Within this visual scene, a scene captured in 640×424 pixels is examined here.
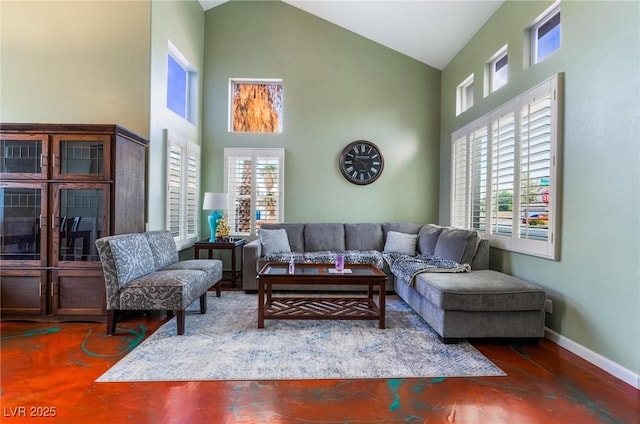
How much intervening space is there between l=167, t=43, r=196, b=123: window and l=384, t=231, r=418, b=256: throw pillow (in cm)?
357

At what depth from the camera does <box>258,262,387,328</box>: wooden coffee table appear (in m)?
3.02

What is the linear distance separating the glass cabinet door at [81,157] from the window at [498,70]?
170 inches

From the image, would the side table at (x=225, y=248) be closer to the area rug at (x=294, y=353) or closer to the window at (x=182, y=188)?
the window at (x=182, y=188)

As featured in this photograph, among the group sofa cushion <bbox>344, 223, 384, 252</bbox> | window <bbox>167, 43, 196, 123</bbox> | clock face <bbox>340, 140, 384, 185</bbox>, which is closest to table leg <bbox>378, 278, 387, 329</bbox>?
sofa cushion <bbox>344, 223, 384, 252</bbox>

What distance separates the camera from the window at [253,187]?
521cm

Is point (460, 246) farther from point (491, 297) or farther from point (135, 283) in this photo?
point (135, 283)

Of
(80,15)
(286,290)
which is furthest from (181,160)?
(286,290)

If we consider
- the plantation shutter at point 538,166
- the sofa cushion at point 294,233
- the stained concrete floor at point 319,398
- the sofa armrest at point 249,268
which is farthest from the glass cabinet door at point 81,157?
the plantation shutter at point 538,166

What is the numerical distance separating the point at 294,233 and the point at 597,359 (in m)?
3.59

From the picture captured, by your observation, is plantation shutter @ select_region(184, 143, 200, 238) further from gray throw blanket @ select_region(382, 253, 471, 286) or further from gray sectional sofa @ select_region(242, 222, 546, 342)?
gray throw blanket @ select_region(382, 253, 471, 286)

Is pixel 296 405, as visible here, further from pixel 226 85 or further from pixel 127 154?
pixel 226 85

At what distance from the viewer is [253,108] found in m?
5.32

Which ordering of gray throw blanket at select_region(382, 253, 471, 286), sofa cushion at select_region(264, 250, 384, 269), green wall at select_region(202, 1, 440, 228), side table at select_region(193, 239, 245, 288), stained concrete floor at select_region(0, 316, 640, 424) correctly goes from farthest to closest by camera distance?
green wall at select_region(202, 1, 440, 228), side table at select_region(193, 239, 245, 288), sofa cushion at select_region(264, 250, 384, 269), gray throw blanket at select_region(382, 253, 471, 286), stained concrete floor at select_region(0, 316, 640, 424)

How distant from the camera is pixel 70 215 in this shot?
3117mm
